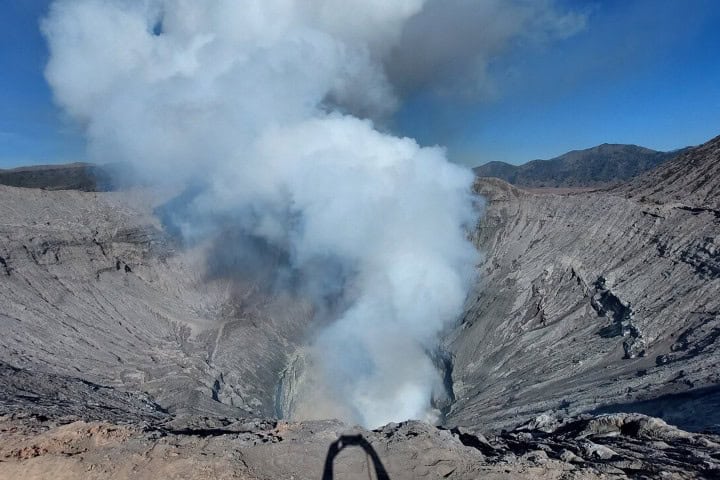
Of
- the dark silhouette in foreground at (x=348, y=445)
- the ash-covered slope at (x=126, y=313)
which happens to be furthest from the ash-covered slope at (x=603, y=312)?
the ash-covered slope at (x=126, y=313)

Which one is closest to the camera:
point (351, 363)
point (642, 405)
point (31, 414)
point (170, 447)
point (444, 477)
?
point (444, 477)

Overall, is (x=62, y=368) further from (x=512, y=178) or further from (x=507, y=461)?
(x=512, y=178)

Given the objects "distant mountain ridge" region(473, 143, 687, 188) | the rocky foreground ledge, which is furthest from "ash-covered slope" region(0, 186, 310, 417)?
"distant mountain ridge" region(473, 143, 687, 188)

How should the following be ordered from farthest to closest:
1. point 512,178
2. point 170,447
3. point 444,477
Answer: point 512,178 < point 170,447 < point 444,477

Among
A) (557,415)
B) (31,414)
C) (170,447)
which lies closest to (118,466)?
(170,447)

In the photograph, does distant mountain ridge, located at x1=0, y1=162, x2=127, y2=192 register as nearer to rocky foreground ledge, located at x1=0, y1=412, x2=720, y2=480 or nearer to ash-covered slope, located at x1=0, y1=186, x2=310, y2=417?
ash-covered slope, located at x1=0, y1=186, x2=310, y2=417

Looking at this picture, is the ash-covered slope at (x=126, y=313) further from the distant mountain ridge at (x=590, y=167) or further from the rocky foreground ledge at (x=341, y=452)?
the distant mountain ridge at (x=590, y=167)

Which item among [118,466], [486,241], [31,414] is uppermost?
[486,241]

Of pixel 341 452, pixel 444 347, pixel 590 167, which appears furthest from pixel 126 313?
pixel 590 167
